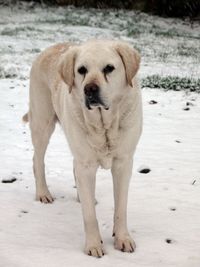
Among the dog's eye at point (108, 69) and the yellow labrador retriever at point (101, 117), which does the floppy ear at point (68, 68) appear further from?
the dog's eye at point (108, 69)

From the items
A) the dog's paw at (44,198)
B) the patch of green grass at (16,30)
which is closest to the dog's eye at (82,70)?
the dog's paw at (44,198)

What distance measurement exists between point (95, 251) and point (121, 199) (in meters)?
0.42

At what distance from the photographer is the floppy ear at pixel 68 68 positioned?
333 centimetres

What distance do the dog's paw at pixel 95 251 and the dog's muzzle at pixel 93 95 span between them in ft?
3.14

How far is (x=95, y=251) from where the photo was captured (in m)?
3.34

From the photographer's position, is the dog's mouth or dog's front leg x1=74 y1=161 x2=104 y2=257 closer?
the dog's mouth

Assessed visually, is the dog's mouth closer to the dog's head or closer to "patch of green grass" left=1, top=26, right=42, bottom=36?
the dog's head

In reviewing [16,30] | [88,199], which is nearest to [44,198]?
[88,199]

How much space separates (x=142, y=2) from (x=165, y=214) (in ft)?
64.5

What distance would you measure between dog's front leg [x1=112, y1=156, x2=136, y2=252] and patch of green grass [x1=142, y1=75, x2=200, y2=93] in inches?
191

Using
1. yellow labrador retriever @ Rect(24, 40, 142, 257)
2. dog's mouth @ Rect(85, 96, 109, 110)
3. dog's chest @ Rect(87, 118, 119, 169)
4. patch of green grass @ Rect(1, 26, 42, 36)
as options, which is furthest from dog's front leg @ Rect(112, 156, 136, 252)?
patch of green grass @ Rect(1, 26, 42, 36)

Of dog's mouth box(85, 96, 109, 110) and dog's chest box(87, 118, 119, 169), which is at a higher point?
dog's mouth box(85, 96, 109, 110)

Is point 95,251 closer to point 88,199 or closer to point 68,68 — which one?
point 88,199

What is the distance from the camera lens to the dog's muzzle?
3086mm
